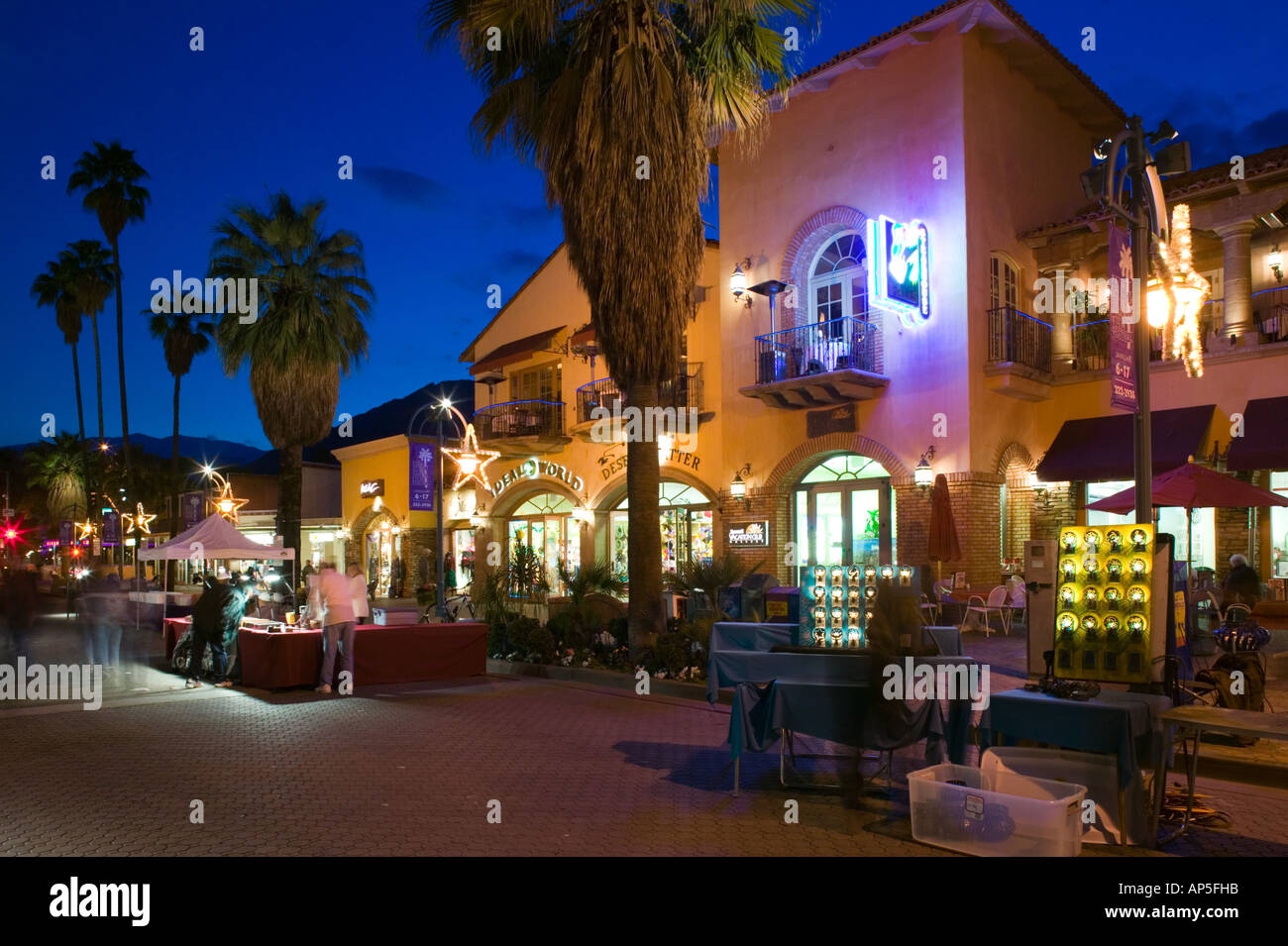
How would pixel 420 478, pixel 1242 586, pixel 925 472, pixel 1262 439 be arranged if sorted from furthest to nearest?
pixel 420 478 < pixel 925 472 < pixel 1262 439 < pixel 1242 586

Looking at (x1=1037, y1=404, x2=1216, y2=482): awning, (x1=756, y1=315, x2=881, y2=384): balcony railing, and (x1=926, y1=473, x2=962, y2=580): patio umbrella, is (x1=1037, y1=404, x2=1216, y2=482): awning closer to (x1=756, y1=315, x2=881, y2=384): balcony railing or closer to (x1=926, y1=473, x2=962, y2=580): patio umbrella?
(x1=926, y1=473, x2=962, y2=580): patio umbrella

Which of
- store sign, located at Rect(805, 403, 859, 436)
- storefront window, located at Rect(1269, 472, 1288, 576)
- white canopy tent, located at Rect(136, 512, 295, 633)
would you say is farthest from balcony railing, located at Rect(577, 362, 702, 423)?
storefront window, located at Rect(1269, 472, 1288, 576)

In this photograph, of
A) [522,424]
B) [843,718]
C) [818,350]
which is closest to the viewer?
[843,718]

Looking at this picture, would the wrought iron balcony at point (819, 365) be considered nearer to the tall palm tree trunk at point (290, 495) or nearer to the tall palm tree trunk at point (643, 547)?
the tall palm tree trunk at point (643, 547)

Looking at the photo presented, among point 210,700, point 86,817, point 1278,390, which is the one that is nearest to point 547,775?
point 86,817

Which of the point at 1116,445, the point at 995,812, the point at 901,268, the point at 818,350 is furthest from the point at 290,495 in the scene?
the point at 995,812

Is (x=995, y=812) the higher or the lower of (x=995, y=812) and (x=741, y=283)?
the lower

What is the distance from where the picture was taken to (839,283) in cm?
2102

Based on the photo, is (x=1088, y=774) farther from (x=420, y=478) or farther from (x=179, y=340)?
(x=179, y=340)

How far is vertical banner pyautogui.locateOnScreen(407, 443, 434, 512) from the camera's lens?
26375mm

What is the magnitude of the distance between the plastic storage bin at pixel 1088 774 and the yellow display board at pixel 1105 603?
1160mm

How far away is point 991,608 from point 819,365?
613cm

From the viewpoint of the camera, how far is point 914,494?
62.6 feet

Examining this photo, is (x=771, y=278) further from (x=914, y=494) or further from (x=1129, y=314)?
(x=1129, y=314)
